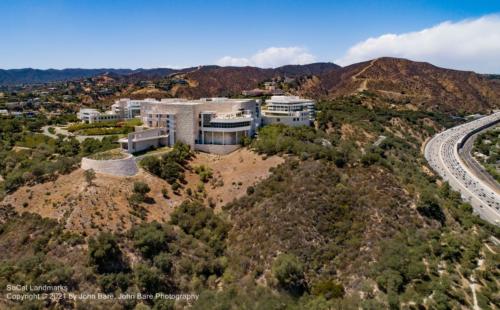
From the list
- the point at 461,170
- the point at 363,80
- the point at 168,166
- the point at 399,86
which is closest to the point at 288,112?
the point at 168,166

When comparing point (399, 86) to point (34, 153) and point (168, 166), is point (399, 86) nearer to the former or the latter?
point (168, 166)

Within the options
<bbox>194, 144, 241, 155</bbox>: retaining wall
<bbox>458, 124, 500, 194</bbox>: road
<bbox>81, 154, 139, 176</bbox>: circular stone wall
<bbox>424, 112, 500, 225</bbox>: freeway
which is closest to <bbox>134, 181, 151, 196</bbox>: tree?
<bbox>81, 154, 139, 176</bbox>: circular stone wall

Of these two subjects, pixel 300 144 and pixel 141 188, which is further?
pixel 300 144

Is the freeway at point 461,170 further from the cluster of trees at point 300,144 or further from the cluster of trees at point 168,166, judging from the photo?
the cluster of trees at point 168,166

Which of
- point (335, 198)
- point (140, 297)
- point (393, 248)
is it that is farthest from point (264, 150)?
point (140, 297)

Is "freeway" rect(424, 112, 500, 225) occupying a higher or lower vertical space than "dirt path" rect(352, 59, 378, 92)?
lower

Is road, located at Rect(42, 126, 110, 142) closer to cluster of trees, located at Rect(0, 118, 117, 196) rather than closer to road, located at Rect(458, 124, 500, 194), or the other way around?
cluster of trees, located at Rect(0, 118, 117, 196)
